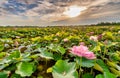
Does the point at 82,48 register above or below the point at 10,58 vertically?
above

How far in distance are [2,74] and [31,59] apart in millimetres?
388

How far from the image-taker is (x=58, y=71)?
152cm

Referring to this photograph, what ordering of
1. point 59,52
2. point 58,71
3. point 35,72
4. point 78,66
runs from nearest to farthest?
point 58,71 → point 78,66 → point 35,72 → point 59,52

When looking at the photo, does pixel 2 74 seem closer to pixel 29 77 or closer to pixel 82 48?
pixel 29 77

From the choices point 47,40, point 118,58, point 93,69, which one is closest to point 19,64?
point 93,69

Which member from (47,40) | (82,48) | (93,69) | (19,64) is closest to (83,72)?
(93,69)

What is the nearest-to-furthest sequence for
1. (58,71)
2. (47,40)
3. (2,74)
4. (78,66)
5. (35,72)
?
1. (58,71)
2. (2,74)
3. (78,66)
4. (35,72)
5. (47,40)

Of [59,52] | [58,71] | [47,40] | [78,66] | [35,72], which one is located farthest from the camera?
[47,40]

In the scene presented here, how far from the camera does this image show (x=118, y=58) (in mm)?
2215

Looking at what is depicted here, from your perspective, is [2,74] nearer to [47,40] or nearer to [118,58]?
[118,58]

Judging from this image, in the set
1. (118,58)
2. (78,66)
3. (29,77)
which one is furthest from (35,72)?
(118,58)

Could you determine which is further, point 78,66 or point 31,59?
point 31,59

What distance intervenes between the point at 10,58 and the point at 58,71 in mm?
614

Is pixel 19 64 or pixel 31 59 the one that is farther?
pixel 31 59
